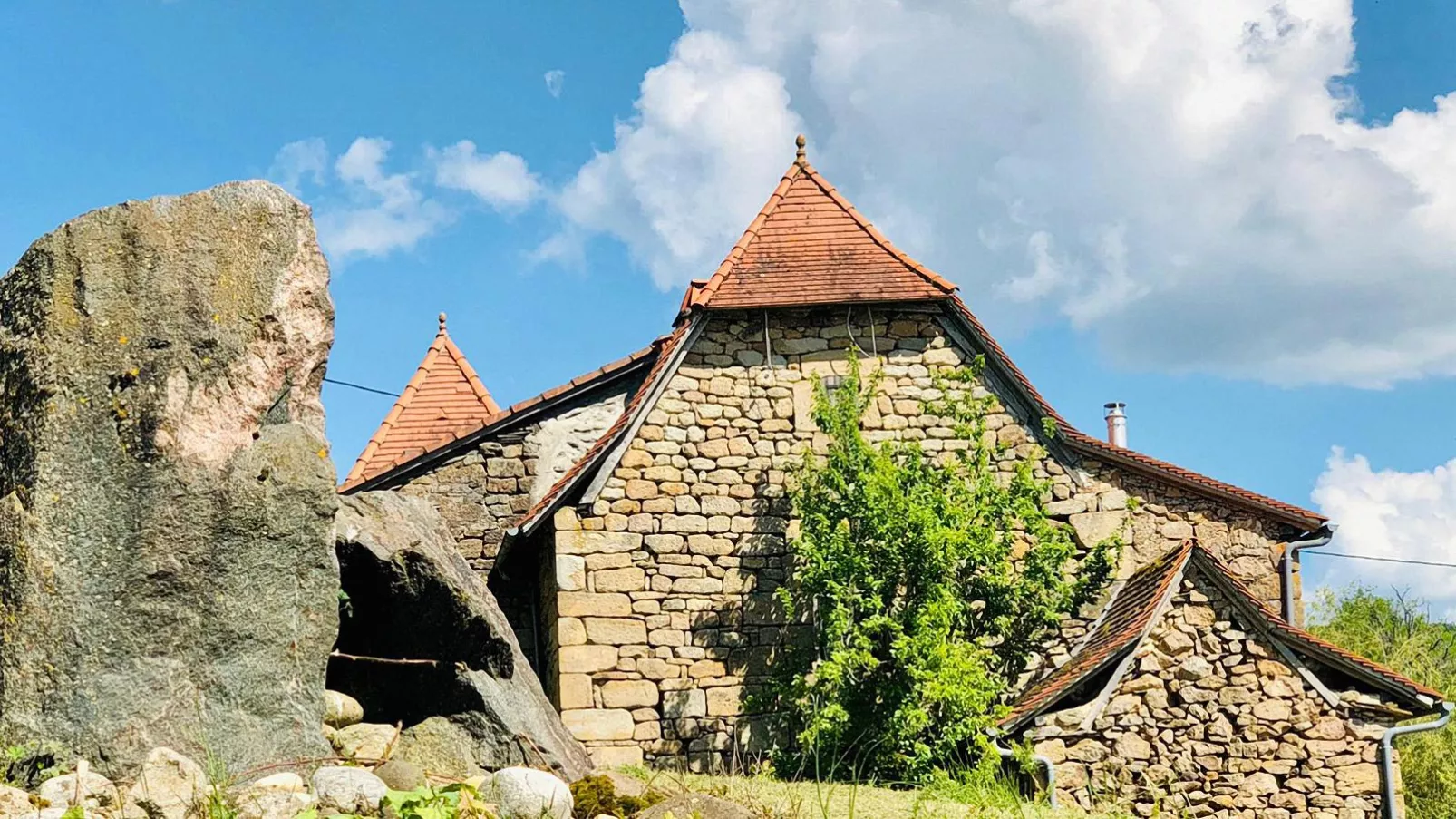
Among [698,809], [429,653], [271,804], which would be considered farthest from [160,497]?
[698,809]

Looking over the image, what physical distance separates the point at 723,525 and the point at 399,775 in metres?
6.56

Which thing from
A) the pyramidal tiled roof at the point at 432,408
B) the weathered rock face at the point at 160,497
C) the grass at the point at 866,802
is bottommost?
the grass at the point at 866,802

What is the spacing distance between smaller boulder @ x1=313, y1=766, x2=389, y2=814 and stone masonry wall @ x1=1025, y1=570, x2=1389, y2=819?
21.0 feet

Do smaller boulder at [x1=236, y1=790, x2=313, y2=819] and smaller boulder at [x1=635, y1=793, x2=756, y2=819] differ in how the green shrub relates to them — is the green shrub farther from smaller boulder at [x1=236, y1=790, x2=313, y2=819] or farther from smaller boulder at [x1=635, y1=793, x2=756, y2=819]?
smaller boulder at [x1=236, y1=790, x2=313, y2=819]

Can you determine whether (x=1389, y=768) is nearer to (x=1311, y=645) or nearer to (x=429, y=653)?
(x=1311, y=645)

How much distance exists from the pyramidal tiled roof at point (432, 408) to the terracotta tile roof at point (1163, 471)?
576 centimetres

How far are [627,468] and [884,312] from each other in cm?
271

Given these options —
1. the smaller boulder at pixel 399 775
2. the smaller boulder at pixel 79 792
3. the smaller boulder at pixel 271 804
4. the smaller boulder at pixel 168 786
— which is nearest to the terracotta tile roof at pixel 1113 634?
the smaller boulder at pixel 399 775

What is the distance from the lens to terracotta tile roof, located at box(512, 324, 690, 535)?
12531 millimetres

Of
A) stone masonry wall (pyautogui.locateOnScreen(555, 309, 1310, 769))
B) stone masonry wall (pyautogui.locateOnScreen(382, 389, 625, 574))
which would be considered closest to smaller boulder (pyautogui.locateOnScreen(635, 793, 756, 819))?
stone masonry wall (pyautogui.locateOnScreen(555, 309, 1310, 769))

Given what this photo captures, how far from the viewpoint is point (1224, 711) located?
37.7 ft

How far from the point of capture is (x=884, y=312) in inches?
535

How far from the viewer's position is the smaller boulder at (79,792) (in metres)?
6.07

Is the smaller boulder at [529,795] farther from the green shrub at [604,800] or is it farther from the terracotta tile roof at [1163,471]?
the terracotta tile roof at [1163,471]
